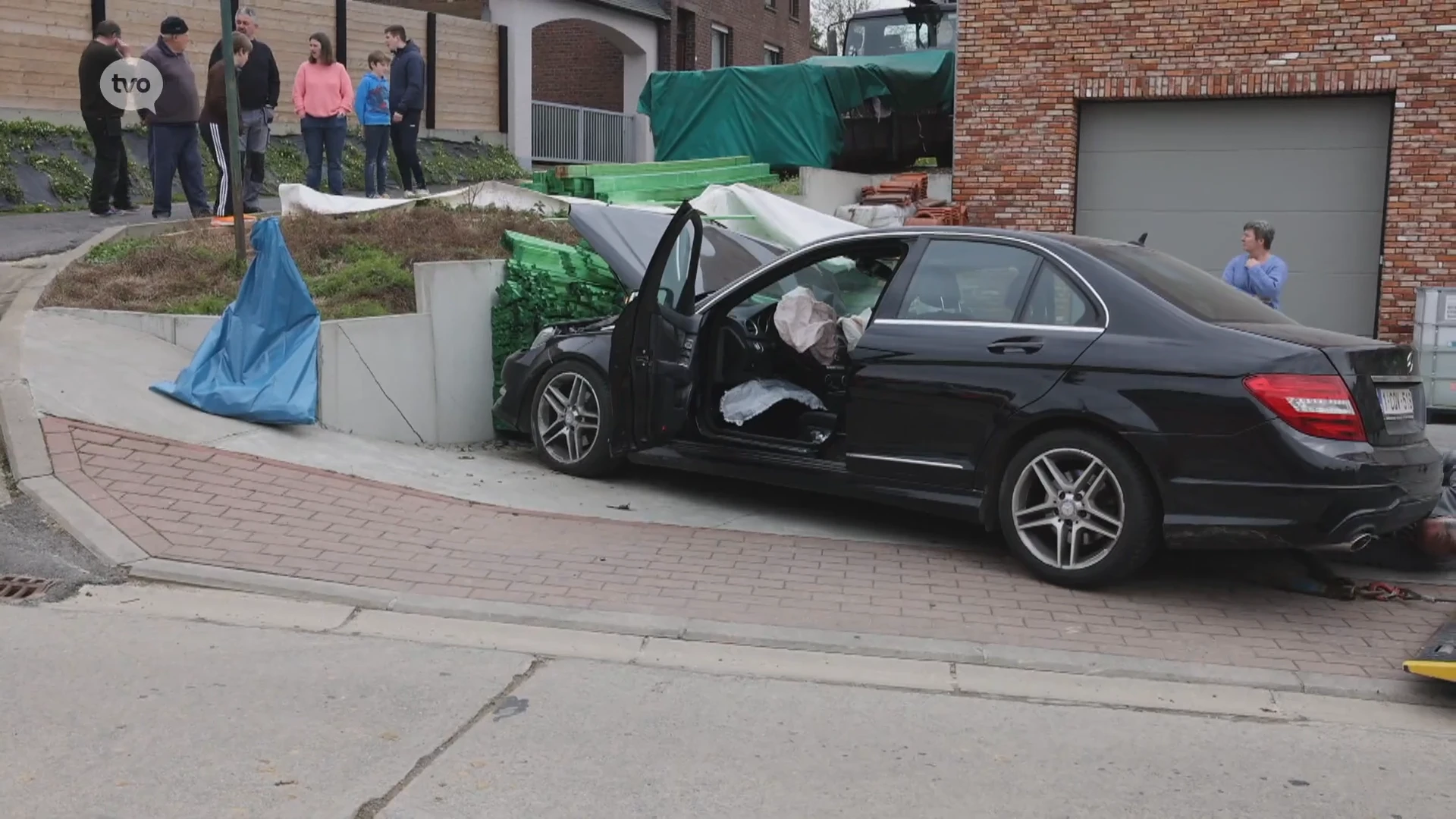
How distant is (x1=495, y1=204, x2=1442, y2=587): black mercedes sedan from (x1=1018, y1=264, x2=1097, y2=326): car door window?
11 mm

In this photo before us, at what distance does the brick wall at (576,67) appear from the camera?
30500mm

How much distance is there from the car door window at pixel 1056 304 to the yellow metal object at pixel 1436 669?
2031 millimetres

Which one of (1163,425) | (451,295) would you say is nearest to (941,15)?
(451,295)

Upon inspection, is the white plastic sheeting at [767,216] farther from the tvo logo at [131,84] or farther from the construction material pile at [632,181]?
the tvo logo at [131,84]

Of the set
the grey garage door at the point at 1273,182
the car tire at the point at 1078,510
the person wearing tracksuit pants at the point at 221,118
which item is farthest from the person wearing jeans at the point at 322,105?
the car tire at the point at 1078,510

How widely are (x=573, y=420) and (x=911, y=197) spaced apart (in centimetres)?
990

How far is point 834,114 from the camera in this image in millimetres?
19172

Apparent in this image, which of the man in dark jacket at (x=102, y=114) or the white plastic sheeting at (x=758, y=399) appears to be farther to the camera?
the man in dark jacket at (x=102, y=114)

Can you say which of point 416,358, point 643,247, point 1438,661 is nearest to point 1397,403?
point 1438,661

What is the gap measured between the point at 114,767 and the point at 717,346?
4.38m

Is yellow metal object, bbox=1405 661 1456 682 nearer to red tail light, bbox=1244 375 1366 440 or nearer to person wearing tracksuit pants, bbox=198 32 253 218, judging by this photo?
red tail light, bbox=1244 375 1366 440

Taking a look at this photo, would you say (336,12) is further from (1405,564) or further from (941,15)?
(1405,564)

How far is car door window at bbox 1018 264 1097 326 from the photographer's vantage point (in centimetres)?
645

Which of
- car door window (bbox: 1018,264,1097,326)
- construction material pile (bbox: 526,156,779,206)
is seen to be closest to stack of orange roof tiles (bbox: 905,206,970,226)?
construction material pile (bbox: 526,156,779,206)
